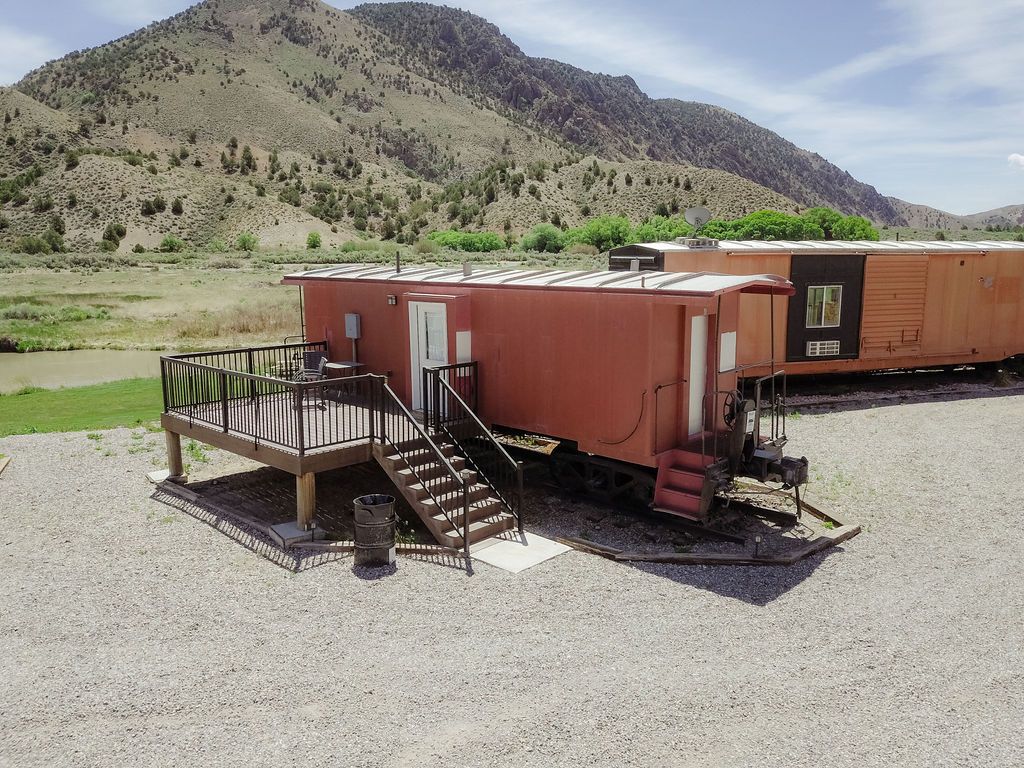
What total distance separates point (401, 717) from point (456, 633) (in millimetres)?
1255

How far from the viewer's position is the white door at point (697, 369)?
947 cm

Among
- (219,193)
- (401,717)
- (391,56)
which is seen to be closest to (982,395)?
(401,717)

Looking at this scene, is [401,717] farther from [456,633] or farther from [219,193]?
[219,193]

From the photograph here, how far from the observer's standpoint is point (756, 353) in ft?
53.5

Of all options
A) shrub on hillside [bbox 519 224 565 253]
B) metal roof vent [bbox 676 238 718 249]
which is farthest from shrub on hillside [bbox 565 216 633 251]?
metal roof vent [bbox 676 238 718 249]

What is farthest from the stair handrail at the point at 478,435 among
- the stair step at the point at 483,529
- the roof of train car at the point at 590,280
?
the roof of train car at the point at 590,280

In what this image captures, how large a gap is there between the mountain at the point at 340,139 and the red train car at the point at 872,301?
136ft

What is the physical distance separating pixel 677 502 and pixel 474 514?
2.35 m

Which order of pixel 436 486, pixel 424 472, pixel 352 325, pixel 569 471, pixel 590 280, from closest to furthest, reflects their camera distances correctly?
1. pixel 436 486
2. pixel 424 472
3. pixel 590 280
4. pixel 569 471
5. pixel 352 325

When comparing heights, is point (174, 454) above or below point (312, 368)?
below

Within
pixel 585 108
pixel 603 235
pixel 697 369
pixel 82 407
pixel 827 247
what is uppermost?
pixel 585 108

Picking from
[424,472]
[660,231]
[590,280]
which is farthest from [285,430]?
[660,231]

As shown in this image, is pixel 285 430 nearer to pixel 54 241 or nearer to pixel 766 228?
pixel 766 228

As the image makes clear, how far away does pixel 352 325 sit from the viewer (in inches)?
483
